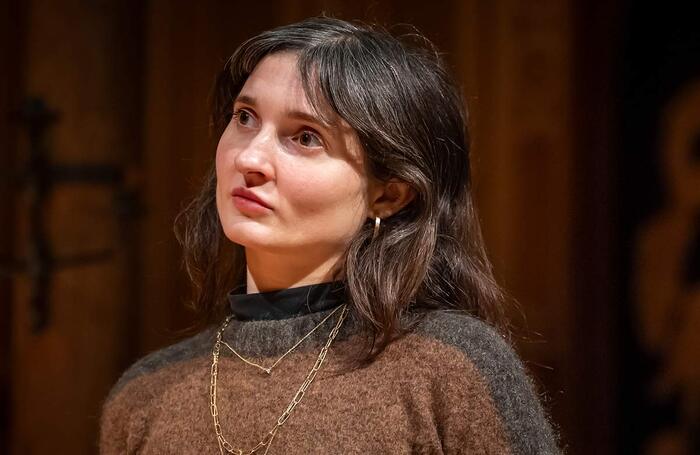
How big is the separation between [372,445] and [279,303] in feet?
0.77

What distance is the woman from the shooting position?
135 centimetres

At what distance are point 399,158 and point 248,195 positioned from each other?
0.63ft

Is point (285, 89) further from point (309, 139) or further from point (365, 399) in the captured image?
point (365, 399)

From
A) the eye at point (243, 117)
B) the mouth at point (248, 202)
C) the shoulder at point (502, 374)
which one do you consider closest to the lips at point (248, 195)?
the mouth at point (248, 202)

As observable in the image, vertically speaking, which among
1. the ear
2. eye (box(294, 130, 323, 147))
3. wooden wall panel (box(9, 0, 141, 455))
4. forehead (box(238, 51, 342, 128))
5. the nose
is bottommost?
wooden wall panel (box(9, 0, 141, 455))

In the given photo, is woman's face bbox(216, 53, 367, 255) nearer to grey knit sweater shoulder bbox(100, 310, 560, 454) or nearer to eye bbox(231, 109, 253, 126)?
eye bbox(231, 109, 253, 126)

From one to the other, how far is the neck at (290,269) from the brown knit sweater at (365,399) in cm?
5

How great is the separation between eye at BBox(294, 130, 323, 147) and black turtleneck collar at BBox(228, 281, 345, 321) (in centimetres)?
18

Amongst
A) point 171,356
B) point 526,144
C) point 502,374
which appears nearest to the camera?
point 502,374

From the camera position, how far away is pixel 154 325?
256 centimetres

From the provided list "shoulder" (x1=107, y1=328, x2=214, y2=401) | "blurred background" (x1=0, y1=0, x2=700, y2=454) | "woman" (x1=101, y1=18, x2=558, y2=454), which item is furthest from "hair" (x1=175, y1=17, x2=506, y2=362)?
"blurred background" (x1=0, y1=0, x2=700, y2=454)

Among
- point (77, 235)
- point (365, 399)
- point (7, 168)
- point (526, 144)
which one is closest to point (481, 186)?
point (526, 144)

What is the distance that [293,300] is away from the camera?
145 centimetres

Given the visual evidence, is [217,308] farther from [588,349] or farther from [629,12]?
[629,12]
